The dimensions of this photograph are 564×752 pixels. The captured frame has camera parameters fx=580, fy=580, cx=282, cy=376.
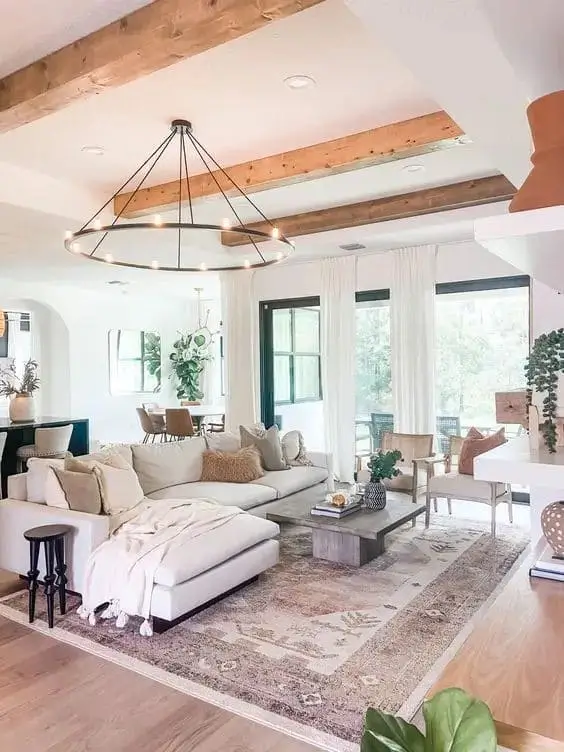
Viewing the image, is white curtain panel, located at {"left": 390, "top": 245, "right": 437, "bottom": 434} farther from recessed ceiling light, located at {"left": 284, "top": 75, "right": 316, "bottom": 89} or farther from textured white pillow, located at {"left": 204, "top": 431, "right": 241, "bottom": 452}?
recessed ceiling light, located at {"left": 284, "top": 75, "right": 316, "bottom": 89}

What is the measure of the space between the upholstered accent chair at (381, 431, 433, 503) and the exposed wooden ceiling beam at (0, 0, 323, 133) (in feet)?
13.6

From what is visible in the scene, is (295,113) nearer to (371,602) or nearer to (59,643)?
(371,602)

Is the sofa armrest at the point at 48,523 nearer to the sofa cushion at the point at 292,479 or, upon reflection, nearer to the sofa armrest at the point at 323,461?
the sofa cushion at the point at 292,479

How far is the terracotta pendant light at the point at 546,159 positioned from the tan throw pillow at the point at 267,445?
489 cm

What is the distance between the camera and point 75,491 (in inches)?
150

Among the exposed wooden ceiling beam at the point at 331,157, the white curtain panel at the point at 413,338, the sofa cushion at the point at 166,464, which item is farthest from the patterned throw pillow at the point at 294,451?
the exposed wooden ceiling beam at the point at 331,157

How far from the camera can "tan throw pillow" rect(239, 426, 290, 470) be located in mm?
5836

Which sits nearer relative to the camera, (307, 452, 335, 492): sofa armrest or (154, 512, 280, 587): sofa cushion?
(154, 512, 280, 587): sofa cushion

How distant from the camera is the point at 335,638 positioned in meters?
3.24

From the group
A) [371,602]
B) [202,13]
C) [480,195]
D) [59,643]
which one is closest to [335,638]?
[371,602]

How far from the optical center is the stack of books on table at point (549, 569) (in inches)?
68.6

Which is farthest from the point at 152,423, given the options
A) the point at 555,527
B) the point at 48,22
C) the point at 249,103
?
the point at 555,527

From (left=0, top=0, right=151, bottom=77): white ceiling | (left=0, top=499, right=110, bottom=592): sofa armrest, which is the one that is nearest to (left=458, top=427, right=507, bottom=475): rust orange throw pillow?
(left=0, top=499, right=110, bottom=592): sofa armrest

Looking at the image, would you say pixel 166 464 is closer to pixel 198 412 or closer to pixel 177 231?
pixel 177 231
